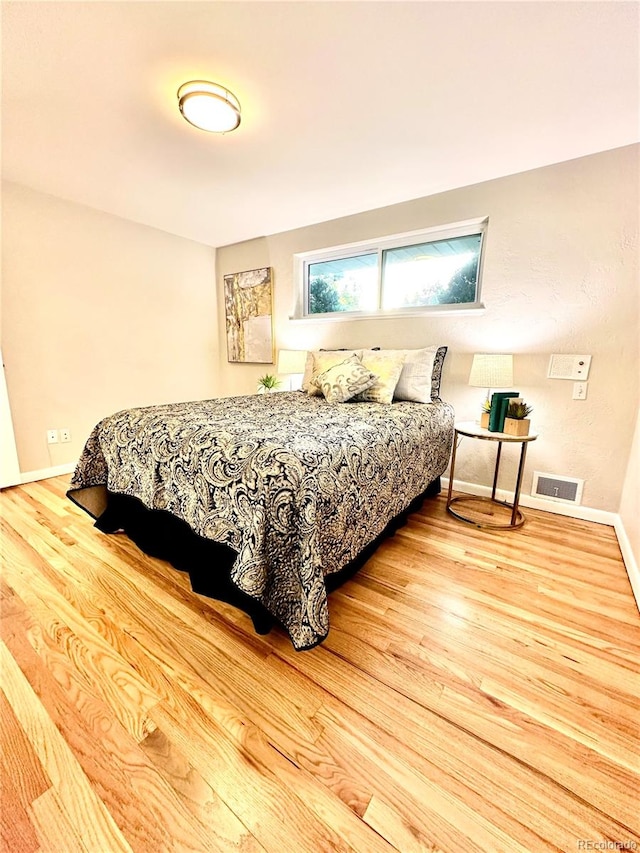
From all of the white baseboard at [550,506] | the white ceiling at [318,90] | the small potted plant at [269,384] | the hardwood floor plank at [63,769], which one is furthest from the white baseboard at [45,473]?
Answer: the white baseboard at [550,506]

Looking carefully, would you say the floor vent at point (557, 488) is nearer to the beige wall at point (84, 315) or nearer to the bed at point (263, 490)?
the bed at point (263, 490)

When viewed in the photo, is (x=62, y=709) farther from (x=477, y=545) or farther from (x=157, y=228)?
(x=157, y=228)

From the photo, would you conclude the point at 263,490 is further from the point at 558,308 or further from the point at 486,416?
the point at 558,308

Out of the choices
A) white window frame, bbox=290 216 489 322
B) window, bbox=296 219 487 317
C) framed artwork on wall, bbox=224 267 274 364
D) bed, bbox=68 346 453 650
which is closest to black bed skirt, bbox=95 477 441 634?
bed, bbox=68 346 453 650

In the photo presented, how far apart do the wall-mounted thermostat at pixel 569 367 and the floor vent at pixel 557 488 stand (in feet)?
2.22

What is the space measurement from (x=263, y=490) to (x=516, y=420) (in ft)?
5.50

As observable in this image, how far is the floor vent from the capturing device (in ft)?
7.40

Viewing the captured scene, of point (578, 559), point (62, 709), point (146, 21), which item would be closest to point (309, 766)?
point (62, 709)

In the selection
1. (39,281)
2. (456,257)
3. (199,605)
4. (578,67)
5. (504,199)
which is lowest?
(199,605)

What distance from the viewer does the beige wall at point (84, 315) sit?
2.60 meters

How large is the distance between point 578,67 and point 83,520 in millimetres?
3427

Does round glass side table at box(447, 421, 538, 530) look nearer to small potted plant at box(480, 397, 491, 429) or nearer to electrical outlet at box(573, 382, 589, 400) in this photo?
small potted plant at box(480, 397, 491, 429)

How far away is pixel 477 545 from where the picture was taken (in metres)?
1.92

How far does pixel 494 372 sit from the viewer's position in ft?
7.18
